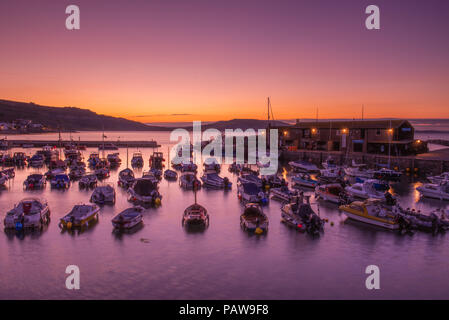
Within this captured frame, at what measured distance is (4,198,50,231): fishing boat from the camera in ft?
80.4

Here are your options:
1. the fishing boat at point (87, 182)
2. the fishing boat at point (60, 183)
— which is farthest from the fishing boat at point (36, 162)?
the fishing boat at point (87, 182)

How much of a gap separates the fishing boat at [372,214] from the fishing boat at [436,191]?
45.8 feet

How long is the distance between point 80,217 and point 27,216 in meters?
3.80

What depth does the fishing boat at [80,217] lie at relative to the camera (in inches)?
989

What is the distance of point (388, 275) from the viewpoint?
1831 cm

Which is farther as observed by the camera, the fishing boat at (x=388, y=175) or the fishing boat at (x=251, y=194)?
the fishing boat at (x=388, y=175)

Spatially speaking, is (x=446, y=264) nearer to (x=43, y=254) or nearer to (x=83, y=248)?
(x=83, y=248)

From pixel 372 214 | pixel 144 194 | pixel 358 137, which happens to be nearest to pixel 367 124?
pixel 358 137

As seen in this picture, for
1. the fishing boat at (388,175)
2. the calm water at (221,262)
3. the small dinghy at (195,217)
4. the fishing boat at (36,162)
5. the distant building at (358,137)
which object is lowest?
the calm water at (221,262)

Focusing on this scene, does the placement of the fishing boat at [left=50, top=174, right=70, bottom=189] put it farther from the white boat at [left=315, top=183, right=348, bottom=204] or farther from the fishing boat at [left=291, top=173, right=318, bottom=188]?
the white boat at [left=315, top=183, right=348, bottom=204]

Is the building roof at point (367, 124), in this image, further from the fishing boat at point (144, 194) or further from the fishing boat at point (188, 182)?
the fishing boat at point (144, 194)

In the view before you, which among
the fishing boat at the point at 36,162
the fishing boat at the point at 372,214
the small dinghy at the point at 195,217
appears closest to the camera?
the fishing boat at the point at 372,214

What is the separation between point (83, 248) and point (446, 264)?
74.6ft

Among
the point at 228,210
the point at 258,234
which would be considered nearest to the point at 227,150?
the point at 228,210
